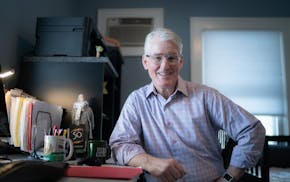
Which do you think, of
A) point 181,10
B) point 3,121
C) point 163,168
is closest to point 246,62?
point 181,10

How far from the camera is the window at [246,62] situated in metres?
2.96

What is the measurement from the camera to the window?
296 centimetres

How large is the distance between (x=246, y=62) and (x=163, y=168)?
7.49 feet

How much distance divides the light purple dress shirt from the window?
1745mm

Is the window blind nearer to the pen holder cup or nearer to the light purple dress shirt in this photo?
the light purple dress shirt

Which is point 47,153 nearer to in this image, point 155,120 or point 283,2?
point 155,120

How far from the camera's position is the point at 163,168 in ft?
3.42

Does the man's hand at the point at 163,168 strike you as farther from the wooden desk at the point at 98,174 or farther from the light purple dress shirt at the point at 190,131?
the wooden desk at the point at 98,174

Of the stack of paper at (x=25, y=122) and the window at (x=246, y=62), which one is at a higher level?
the window at (x=246, y=62)

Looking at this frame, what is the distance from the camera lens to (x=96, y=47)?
82.3 inches

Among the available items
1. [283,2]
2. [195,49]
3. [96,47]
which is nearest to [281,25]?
[283,2]

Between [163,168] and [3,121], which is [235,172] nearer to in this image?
[163,168]

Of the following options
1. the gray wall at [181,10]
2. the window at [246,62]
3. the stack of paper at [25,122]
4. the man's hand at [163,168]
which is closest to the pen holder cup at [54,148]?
the stack of paper at [25,122]

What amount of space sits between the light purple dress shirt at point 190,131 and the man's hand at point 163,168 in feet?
0.29
